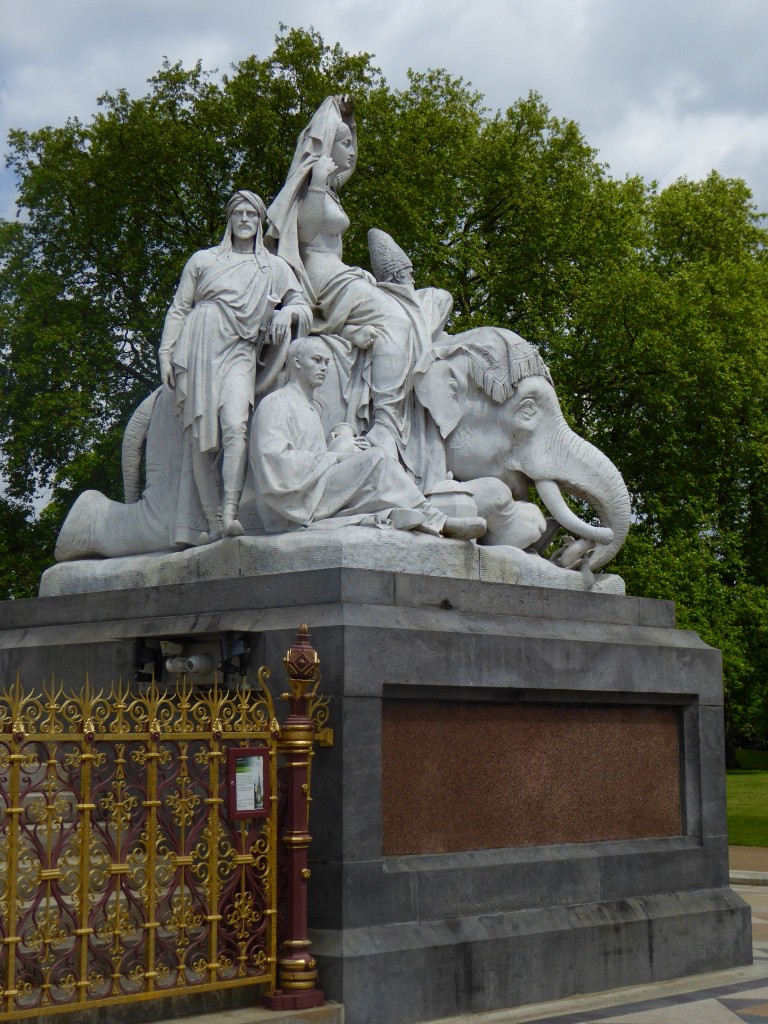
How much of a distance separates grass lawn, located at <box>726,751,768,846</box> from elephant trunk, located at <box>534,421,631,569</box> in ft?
34.0

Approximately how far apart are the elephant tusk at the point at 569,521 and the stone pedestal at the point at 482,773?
491mm

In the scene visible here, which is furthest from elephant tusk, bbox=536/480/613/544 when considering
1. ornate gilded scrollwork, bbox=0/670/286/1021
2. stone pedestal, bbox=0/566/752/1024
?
ornate gilded scrollwork, bbox=0/670/286/1021

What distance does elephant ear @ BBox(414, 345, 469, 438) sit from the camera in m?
9.67

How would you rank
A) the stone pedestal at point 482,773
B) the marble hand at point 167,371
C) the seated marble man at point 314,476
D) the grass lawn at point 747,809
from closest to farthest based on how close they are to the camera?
1. the stone pedestal at point 482,773
2. the seated marble man at point 314,476
3. the marble hand at point 167,371
4. the grass lawn at point 747,809

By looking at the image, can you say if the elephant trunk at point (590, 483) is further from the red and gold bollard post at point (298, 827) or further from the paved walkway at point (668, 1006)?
the red and gold bollard post at point (298, 827)

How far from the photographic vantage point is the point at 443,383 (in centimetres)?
973

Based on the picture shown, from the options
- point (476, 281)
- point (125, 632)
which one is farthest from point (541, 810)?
point (476, 281)

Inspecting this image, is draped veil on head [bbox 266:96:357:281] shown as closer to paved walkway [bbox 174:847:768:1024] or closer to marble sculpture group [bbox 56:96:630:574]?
marble sculpture group [bbox 56:96:630:574]

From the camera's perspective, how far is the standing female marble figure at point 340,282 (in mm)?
9539

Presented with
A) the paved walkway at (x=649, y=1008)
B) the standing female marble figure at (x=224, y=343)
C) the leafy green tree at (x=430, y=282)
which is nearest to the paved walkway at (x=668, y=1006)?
the paved walkway at (x=649, y=1008)

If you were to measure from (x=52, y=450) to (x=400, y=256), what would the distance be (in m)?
12.4

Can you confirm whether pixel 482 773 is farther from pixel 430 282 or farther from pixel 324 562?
pixel 430 282

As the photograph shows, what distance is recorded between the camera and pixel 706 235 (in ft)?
103

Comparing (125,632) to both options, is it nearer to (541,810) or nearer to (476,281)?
(541,810)
